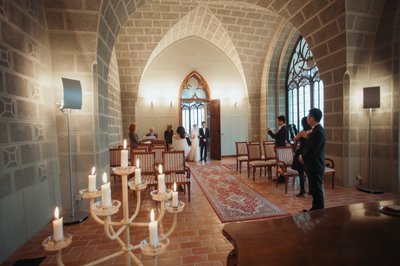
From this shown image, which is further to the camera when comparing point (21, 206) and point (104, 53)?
point (104, 53)

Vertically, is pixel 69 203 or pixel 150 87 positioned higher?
pixel 150 87

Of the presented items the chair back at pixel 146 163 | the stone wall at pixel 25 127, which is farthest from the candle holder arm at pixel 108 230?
the chair back at pixel 146 163

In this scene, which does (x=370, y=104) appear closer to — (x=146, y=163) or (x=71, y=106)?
(x=146, y=163)

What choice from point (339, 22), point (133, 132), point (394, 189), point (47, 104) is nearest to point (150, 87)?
point (133, 132)

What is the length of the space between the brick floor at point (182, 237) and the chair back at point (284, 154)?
0.66 m

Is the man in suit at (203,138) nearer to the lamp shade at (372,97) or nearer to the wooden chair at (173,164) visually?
the wooden chair at (173,164)

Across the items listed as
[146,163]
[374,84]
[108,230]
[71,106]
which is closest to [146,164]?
[146,163]

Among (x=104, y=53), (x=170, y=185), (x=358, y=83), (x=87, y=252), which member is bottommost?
(x=87, y=252)

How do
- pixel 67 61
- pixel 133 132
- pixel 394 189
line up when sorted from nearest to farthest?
pixel 67 61 → pixel 394 189 → pixel 133 132

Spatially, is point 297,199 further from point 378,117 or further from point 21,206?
point 21,206

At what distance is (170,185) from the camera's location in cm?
368

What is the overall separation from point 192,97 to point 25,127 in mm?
6762

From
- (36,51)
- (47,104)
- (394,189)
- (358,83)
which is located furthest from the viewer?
(358,83)

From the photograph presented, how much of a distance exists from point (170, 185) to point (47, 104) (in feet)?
7.13
